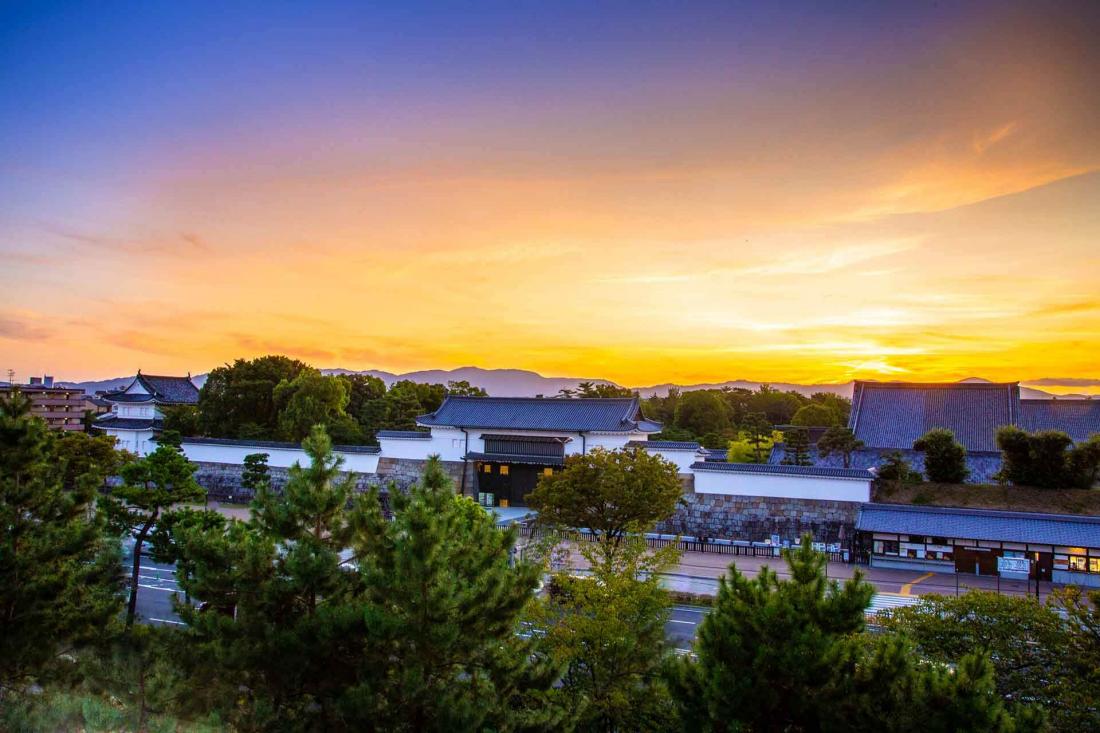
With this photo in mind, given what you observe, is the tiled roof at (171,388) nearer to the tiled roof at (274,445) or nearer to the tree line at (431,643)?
the tiled roof at (274,445)

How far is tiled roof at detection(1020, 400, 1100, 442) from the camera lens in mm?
33375

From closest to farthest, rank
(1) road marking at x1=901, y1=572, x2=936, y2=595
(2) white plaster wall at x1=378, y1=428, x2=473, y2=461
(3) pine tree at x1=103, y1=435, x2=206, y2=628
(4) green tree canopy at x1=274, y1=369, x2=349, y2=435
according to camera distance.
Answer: (3) pine tree at x1=103, y1=435, x2=206, y2=628
(1) road marking at x1=901, y1=572, x2=936, y2=595
(2) white plaster wall at x1=378, y1=428, x2=473, y2=461
(4) green tree canopy at x1=274, y1=369, x2=349, y2=435

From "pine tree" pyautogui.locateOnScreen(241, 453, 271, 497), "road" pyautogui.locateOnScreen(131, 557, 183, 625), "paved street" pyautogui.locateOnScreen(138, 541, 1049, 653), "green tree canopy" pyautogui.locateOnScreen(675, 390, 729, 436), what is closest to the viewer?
"road" pyautogui.locateOnScreen(131, 557, 183, 625)

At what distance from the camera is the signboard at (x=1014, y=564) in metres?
22.1

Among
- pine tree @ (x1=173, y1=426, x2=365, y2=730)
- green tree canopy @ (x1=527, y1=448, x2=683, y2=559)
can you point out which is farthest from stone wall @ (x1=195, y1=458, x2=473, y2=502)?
pine tree @ (x1=173, y1=426, x2=365, y2=730)

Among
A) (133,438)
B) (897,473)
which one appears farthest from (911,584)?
(133,438)

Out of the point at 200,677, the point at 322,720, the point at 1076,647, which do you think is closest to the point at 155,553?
the point at 200,677

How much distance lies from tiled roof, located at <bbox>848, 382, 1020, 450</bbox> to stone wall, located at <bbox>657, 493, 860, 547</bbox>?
1054cm

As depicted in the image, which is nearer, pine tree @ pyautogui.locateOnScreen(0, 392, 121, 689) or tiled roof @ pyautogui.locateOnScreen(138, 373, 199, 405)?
pine tree @ pyautogui.locateOnScreen(0, 392, 121, 689)

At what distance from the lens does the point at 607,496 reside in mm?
20547

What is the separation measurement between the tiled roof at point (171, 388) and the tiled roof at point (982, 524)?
49290 millimetres

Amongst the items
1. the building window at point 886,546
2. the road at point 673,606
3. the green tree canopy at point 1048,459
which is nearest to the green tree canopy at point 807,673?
the road at point 673,606

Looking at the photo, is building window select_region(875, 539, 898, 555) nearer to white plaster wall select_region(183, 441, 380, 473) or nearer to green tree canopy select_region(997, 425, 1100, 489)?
green tree canopy select_region(997, 425, 1100, 489)

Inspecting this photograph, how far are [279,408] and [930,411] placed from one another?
125 feet
